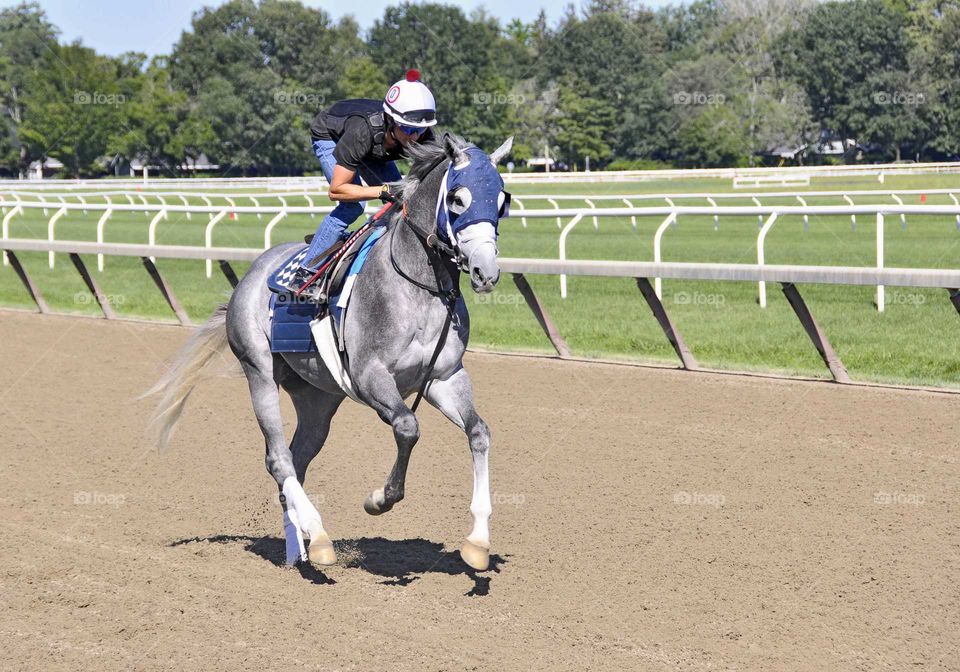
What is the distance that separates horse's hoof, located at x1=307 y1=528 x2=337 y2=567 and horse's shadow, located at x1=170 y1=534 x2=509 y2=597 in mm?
164

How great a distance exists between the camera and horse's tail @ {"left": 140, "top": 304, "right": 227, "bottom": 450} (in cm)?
584

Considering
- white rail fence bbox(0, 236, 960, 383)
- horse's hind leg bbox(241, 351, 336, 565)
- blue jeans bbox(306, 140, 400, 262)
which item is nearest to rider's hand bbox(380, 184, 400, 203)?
blue jeans bbox(306, 140, 400, 262)

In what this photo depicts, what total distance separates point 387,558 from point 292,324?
3.41ft

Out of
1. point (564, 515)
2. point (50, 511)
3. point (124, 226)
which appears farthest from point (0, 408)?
point (124, 226)

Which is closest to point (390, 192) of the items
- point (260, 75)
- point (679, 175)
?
point (679, 175)

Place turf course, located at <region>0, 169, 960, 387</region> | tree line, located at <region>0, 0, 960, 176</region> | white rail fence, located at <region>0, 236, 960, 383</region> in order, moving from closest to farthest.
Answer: white rail fence, located at <region>0, 236, 960, 383</region> < turf course, located at <region>0, 169, 960, 387</region> < tree line, located at <region>0, 0, 960, 176</region>

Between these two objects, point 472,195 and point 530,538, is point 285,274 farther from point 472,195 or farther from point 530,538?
point 530,538

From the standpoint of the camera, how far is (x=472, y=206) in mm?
4180

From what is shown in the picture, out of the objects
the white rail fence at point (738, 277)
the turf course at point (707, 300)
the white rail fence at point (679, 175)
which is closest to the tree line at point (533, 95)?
the white rail fence at point (679, 175)

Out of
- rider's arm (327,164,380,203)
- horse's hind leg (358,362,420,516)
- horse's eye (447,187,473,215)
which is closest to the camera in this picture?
horse's eye (447,187,473,215)

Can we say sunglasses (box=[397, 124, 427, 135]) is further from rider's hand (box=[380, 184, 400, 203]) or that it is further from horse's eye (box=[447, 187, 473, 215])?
horse's eye (box=[447, 187, 473, 215])

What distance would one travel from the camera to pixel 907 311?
12.0m

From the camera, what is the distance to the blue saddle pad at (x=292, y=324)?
5.04 meters

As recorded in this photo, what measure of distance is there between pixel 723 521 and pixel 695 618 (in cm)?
135
